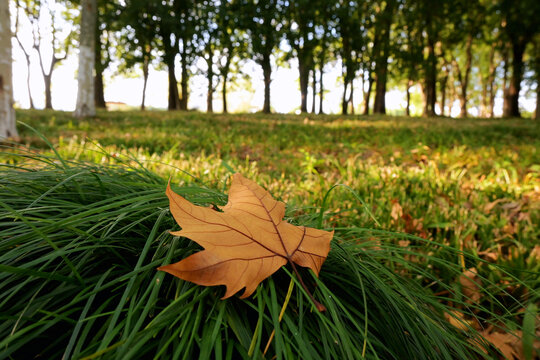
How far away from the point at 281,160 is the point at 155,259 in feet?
12.2

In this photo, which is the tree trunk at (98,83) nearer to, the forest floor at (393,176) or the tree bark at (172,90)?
the tree bark at (172,90)

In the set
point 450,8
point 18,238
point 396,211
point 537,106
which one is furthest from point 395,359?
point 450,8

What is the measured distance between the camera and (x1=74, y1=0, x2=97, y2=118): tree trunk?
8086 mm

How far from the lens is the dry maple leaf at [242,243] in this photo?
0.62m

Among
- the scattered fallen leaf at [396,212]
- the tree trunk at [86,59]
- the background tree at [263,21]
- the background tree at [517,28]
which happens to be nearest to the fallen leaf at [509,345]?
the scattered fallen leaf at [396,212]

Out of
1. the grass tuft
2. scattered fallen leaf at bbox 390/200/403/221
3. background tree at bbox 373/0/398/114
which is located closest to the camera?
the grass tuft

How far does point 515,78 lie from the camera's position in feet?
51.6

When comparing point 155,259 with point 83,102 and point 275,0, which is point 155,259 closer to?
point 83,102

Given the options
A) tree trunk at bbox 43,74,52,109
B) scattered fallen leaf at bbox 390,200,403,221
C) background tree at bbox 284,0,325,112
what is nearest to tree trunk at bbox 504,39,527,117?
background tree at bbox 284,0,325,112

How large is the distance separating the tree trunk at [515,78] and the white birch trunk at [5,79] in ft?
64.2

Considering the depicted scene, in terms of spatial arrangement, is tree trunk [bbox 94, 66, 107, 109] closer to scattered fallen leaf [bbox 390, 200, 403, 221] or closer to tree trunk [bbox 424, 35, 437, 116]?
scattered fallen leaf [bbox 390, 200, 403, 221]

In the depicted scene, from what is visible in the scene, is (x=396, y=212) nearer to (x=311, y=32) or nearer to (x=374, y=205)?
(x=374, y=205)

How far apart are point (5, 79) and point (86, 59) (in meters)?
4.05

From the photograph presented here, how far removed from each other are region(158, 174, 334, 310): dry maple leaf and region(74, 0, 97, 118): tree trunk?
9397mm
